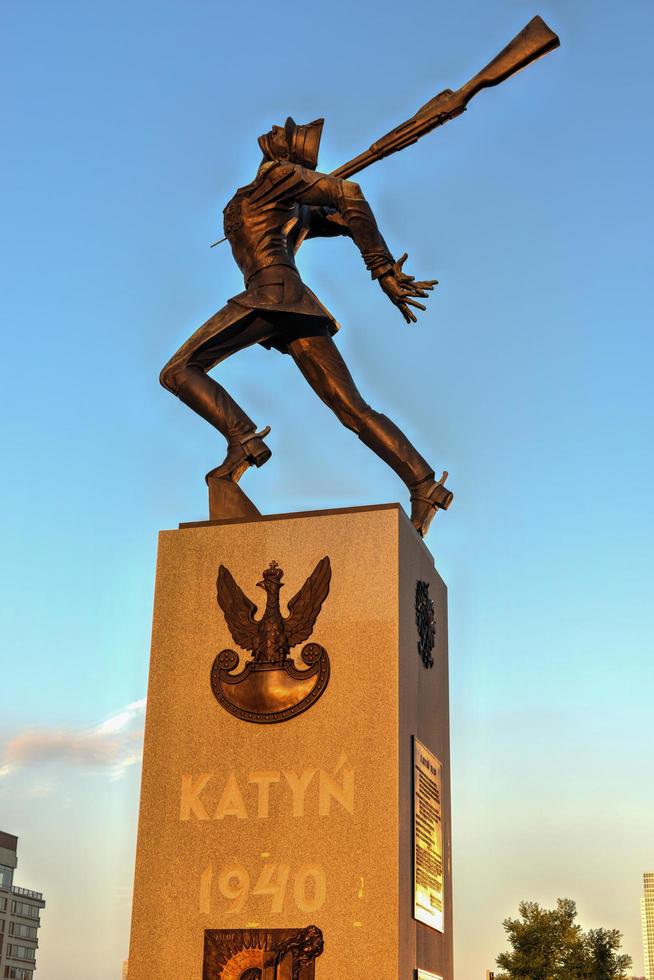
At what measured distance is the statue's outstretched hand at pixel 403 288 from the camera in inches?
372

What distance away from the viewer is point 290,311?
962 centimetres

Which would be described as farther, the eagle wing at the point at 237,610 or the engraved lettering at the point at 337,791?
the eagle wing at the point at 237,610

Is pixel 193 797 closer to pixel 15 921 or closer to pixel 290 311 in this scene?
pixel 290 311

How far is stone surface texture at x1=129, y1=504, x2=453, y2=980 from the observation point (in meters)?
7.80

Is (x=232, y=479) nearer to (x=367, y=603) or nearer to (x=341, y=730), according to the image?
(x=367, y=603)

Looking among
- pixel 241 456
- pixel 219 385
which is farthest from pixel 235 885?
pixel 219 385

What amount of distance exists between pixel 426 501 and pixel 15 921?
125m

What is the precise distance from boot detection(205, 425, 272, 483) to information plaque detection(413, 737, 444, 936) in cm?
257

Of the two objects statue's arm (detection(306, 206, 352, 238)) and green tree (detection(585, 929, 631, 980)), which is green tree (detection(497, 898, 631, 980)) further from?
statue's arm (detection(306, 206, 352, 238))

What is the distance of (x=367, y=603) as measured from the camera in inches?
335

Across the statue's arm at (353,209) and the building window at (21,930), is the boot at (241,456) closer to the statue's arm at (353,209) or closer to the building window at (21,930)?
the statue's arm at (353,209)

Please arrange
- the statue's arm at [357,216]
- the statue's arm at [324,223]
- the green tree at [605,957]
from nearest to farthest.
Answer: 1. the statue's arm at [357,216]
2. the statue's arm at [324,223]
3. the green tree at [605,957]

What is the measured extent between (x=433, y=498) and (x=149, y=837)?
3.36 metres

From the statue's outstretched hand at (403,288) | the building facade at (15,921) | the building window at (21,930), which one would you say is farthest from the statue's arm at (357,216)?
the building window at (21,930)
